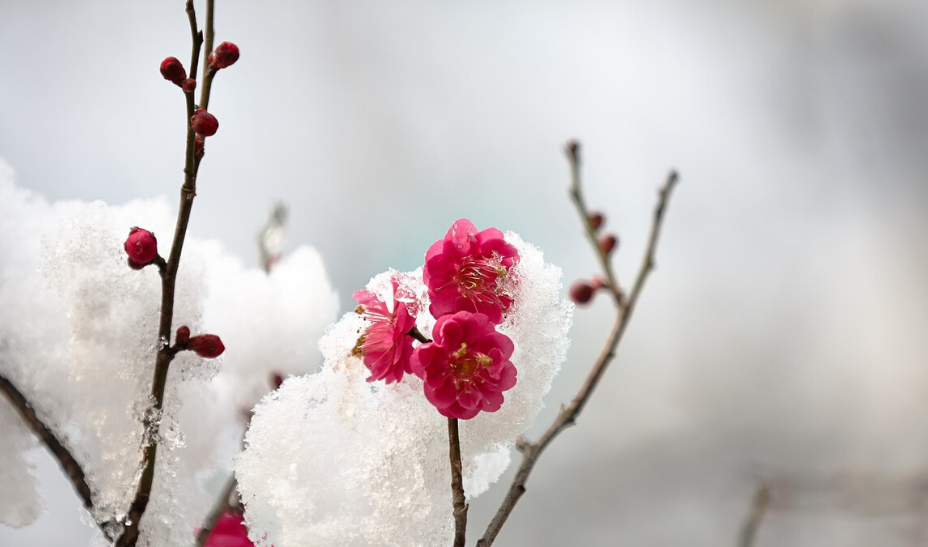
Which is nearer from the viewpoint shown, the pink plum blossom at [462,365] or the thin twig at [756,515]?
the pink plum blossom at [462,365]

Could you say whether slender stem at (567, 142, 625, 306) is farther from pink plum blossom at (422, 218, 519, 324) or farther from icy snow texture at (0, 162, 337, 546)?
icy snow texture at (0, 162, 337, 546)

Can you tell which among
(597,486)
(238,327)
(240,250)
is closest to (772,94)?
(597,486)

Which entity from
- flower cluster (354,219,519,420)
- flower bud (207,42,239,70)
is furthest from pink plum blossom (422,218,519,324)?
flower bud (207,42,239,70)

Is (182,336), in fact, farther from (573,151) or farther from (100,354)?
(573,151)

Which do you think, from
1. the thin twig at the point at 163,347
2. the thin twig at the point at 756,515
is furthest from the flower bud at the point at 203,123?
the thin twig at the point at 756,515

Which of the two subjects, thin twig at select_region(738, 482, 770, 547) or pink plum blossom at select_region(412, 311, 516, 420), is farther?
→ thin twig at select_region(738, 482, 770, 547)

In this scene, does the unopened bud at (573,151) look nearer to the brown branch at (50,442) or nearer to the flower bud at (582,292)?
the flower bud at (582,292)
